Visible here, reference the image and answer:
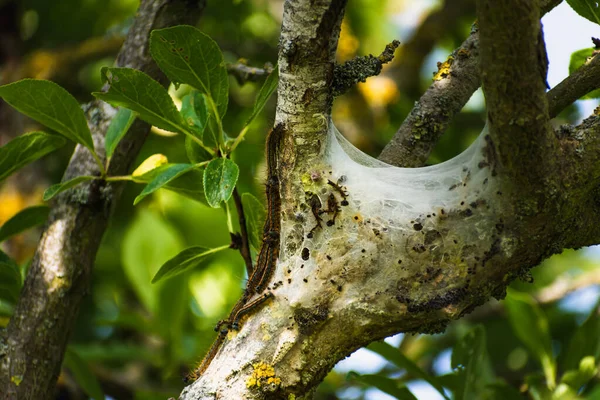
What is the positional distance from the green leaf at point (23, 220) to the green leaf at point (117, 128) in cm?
31

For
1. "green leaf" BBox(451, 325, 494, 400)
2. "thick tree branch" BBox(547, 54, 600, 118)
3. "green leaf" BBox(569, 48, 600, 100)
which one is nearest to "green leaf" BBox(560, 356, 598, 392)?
"green leaf" BBox(451, 325, 494, 400)

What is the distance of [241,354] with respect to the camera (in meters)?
1.45

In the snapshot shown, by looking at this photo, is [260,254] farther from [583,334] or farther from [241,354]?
[583,334]

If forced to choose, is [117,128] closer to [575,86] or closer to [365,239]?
[365,239]

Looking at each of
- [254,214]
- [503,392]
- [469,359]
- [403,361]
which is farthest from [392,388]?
[254,214]

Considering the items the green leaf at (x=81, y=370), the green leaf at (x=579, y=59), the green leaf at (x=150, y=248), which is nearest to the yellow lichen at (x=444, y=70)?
the green leaf at (x=579, y=59)

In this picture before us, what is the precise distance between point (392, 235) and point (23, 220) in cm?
117

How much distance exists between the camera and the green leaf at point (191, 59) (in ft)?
4.91

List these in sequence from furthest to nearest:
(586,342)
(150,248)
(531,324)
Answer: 1. (150,248)
2. (531,324)
3. (586,342)

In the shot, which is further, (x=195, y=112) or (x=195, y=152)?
(x=195, y=112)

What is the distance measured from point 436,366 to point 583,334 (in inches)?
52.2

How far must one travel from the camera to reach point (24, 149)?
1897 mm

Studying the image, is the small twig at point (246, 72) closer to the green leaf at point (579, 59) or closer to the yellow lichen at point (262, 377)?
the green leaf at point (579, 59)

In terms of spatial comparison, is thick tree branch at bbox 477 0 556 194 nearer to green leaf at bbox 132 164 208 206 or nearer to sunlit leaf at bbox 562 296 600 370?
green leaf at bbox 132 164 208 206
